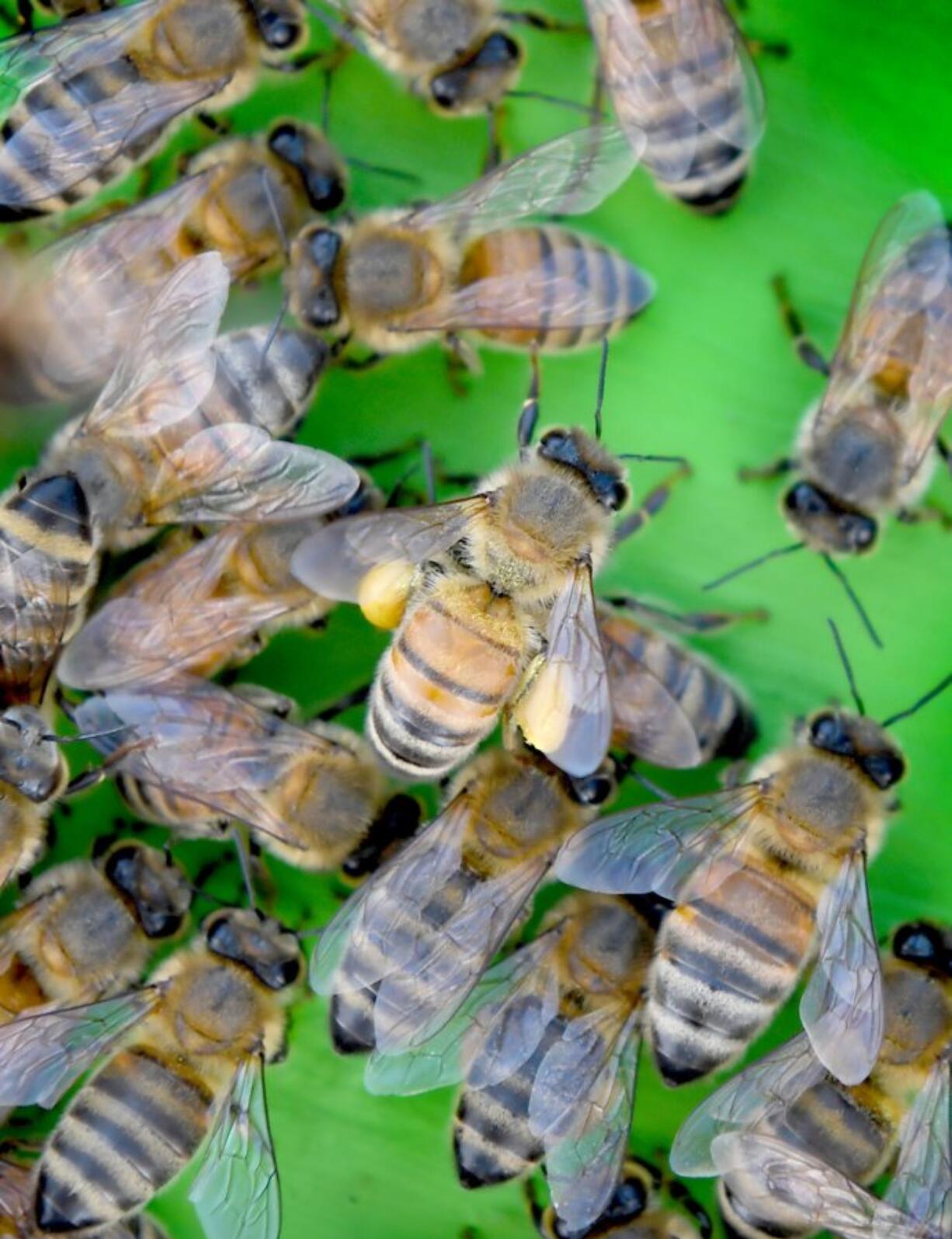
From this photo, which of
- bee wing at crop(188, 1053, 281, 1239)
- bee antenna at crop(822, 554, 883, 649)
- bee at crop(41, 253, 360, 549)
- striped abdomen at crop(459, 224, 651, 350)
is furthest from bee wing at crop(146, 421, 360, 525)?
bee wing at crop(188, 1053, 281, 1239)

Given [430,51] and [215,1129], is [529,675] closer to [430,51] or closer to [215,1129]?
[215,1129]

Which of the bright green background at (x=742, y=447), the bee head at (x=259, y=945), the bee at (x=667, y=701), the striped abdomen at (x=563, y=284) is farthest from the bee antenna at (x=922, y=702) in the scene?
the bee head at (x=259, y=945)

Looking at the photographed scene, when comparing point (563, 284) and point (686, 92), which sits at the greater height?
point (686, 92)

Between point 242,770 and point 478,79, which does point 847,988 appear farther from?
point 478,79

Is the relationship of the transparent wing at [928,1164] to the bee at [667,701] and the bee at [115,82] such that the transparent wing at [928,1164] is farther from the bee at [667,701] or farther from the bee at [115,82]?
the bee at [115,82]

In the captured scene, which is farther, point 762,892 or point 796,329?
point 796,329

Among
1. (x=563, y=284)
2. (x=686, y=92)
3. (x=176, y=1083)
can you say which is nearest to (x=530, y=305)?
(x=563, y=284)

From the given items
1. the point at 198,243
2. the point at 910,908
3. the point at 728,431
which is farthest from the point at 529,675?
the point at 198,243
